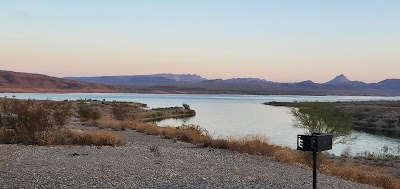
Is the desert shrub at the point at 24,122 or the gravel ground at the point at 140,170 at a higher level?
the desert shrub at the point at 24,122

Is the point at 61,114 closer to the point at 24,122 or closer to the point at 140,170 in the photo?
the point at 24,122

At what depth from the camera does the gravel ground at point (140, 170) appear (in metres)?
11.1

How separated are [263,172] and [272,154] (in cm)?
505

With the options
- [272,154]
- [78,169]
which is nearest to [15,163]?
[78,169]

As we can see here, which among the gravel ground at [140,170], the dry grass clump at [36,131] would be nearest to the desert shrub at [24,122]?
the dry grass clump at [36,131]

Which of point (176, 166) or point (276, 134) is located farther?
point (276, 134)

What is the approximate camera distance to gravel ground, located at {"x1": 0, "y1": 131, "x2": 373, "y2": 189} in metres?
11.1

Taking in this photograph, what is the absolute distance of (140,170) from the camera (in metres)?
13.1

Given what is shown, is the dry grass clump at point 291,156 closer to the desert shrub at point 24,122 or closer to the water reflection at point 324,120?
the water reflection at point 324,120

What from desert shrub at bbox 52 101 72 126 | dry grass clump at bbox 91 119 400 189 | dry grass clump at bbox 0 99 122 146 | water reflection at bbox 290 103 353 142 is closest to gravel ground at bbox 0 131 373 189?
dry grass clump at bbox 91 119 400 189

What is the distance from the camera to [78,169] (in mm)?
12734

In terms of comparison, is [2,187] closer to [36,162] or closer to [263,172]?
[36,162]

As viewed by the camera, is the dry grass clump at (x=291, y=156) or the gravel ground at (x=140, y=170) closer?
the gravel ground at (x=140, y=170)

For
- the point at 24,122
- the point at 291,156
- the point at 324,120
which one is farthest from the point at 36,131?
the point at 324,120
